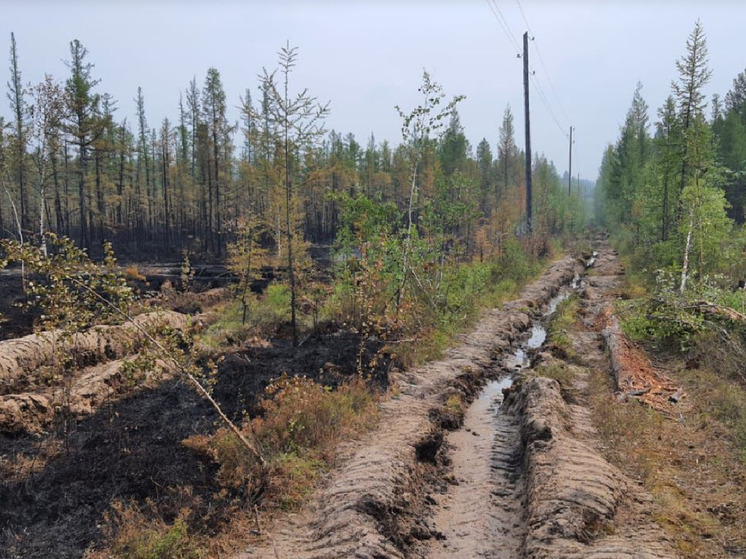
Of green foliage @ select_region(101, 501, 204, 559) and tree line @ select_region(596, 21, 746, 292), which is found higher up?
tree line @ select_region(596, 21, 746, 292)

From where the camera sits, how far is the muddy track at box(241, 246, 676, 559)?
17.3 ft

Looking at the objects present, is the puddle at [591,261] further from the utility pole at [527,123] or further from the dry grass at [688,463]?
the dry grass at [688,463]

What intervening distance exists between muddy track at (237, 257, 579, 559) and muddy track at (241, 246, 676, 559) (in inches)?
0.6

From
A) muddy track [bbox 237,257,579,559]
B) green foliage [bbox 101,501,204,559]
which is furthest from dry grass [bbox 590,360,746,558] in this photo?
green foliage [bbox 101,501,204,559]

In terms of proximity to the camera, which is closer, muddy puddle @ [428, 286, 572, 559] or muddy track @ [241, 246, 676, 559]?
muddy track @ [241, 246, 676, 559]

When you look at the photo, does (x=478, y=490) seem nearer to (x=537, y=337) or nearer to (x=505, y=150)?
(x=537, y=337)

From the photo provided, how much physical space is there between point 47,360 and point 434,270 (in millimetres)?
9725

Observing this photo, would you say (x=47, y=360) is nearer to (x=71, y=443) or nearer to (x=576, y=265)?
(x=71, y=443)

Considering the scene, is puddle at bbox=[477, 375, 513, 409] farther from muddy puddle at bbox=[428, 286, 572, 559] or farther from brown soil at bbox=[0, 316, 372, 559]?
brown soil at bbox=[0, 316, 372, 559]

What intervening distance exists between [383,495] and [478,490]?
1.60 meters

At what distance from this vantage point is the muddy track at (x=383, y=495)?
5.31m

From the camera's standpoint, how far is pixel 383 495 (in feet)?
20.1

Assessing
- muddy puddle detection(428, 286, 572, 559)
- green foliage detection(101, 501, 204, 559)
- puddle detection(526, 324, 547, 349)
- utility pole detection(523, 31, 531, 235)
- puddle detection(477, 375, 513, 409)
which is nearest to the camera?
green foliage detection(101, 501, 204, 559)

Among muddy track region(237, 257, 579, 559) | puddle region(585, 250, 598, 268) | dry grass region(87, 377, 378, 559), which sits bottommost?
muddy track region(237, 257, 579, 559)
